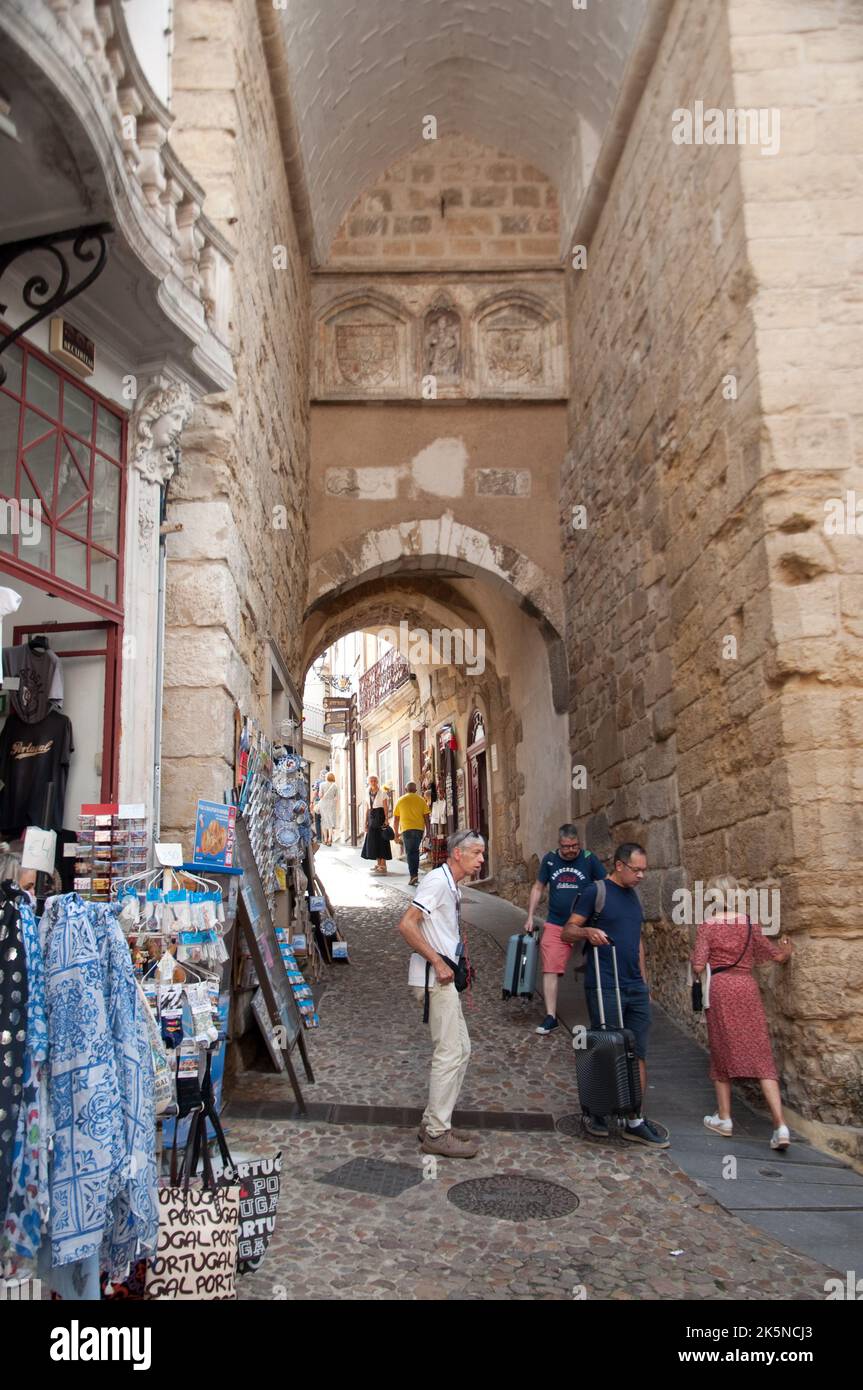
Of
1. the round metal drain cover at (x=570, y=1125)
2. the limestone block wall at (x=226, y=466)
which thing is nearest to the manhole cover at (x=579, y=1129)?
the round metal drain cover at (x=570, y=1125)

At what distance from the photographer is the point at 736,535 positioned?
5.54 metres

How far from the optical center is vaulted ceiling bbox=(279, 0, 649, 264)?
7789mm

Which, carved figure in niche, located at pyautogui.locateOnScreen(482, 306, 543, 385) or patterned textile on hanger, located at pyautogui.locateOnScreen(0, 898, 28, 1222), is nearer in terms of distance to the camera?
patterned textile on hanger, located at pyautogui.locateOnScreen(0, 898, 28, 1222)

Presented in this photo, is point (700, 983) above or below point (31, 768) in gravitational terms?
below

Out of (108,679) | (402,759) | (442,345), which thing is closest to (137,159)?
(108,679)

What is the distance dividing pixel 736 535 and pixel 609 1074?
9.48ft

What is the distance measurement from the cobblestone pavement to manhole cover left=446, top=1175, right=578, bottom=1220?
5cm

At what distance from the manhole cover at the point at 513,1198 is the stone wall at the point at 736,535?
1452 mm

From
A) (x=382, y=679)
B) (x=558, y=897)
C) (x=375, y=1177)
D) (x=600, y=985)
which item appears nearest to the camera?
(x=375, y=1177)

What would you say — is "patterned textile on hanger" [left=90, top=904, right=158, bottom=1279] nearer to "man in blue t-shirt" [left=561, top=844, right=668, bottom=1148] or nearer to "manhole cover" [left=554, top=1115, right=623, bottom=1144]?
"manhole cover" [left=554, top=1115, right=623, bottom=1144]

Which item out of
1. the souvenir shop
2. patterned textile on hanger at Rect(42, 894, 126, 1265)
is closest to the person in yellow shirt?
the souvenir shop

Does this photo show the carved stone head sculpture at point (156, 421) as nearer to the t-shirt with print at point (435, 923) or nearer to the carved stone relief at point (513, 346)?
the t-shirt with print at point (435, 923)

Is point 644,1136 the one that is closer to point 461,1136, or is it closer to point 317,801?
point 461,1136

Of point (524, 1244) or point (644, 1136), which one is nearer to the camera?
point (524, 1244)
